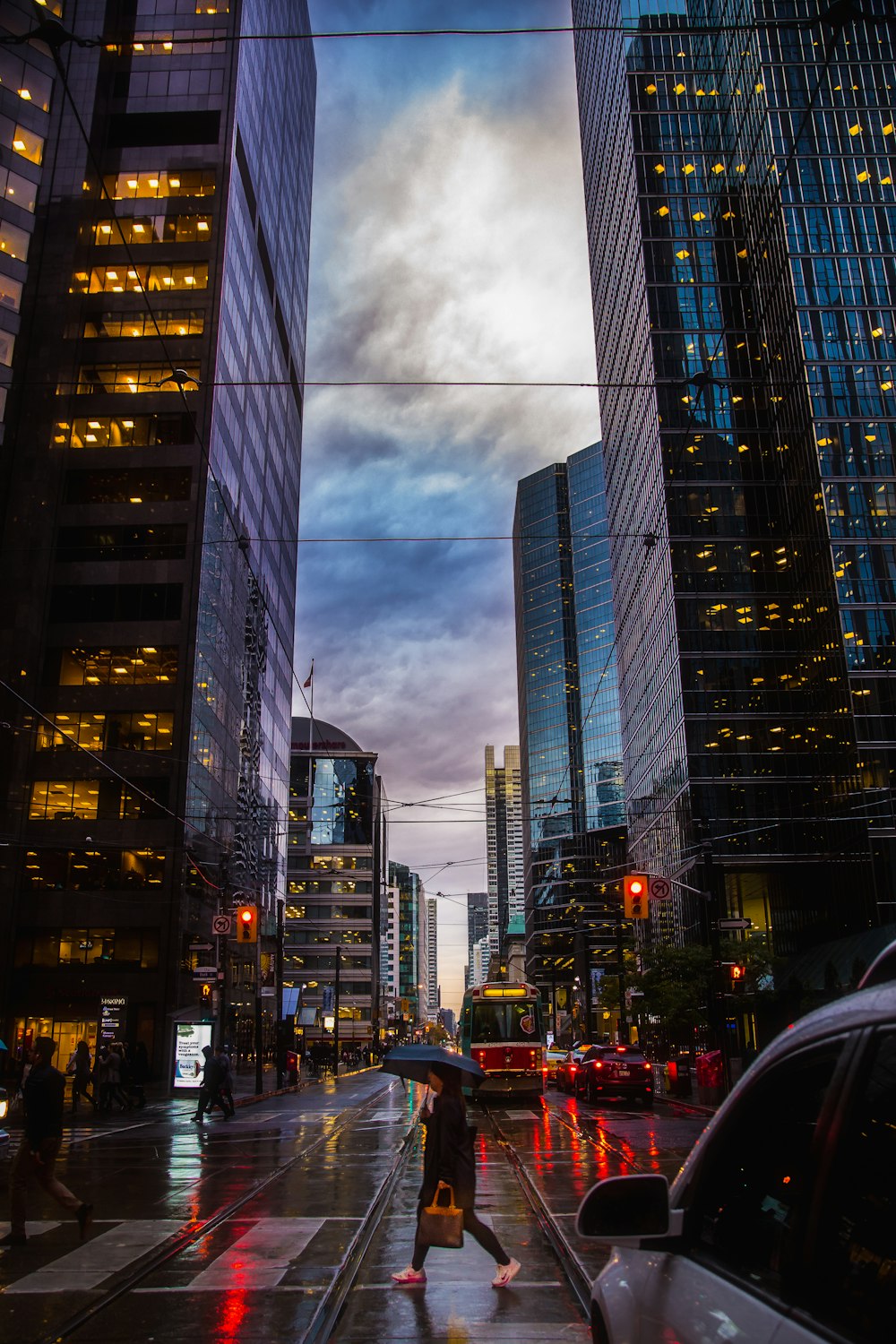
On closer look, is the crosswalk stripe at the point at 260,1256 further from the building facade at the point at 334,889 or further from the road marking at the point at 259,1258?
the building facade at the point at 334,889

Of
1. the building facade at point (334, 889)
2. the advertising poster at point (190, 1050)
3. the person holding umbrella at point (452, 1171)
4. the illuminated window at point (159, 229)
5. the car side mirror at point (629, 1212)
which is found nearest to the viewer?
the car side mirror at point (629, 1212)

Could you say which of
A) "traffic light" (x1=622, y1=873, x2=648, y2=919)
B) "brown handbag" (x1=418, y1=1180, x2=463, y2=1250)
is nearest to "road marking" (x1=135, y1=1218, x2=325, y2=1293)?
"brown handbag" (x1=418, y1=1180, x2=463, y2=1250)

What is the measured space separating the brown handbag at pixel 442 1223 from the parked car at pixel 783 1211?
17.0 ft

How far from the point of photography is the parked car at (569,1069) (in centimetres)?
3725

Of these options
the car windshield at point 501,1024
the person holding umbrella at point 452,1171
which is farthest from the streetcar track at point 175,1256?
the car windshield at point 501,1024

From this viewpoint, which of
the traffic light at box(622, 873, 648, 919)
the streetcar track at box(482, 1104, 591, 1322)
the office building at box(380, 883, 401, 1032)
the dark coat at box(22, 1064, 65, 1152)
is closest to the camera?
the streetcar track at box(482, 1104, 591, 1322)

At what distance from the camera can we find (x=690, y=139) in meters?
91.6

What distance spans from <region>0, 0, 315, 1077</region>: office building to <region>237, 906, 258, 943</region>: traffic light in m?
5.17

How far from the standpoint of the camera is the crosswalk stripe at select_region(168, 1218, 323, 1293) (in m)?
8.16

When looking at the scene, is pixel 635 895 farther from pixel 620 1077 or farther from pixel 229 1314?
pixel 229 1314

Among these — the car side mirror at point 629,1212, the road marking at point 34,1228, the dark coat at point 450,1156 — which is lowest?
the road marking at point 34,1228

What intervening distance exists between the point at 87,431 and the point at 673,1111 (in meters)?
44.7

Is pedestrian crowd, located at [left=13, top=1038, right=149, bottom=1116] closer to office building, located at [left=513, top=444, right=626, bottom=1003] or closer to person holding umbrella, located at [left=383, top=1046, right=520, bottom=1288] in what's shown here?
person holding umbrella, located at [left=383, top=1046, right=520, bottom=1288]

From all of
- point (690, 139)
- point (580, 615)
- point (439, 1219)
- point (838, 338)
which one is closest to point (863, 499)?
point (838, 338)
